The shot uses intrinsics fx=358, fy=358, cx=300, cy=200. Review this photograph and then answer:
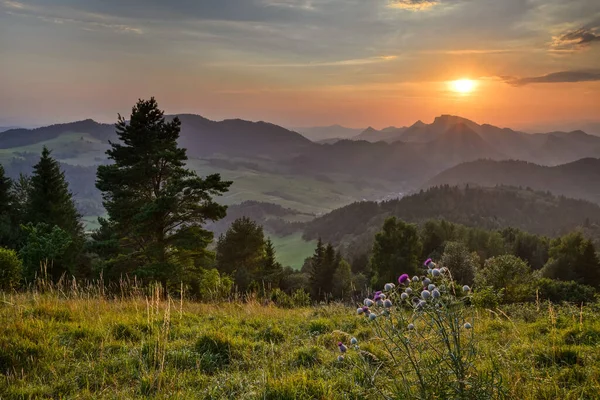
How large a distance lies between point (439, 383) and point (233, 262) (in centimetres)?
4989

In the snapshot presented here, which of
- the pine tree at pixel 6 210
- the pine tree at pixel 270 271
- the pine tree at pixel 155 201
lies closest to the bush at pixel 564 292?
the pine tree at pixel 155 201

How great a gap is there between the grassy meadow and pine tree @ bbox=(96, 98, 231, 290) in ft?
39.1

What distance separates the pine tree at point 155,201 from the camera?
1961 centimetres

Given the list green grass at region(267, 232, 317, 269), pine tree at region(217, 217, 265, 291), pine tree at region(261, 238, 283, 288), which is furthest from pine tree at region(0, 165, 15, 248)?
green grass at region(267, 232, 317, 269)

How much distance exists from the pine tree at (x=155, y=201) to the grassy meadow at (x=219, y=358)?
1193 centimetres

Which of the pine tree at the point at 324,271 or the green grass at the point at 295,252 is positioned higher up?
the pine tree at the point at 324,271

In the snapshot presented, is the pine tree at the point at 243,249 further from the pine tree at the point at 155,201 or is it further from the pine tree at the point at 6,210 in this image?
the pine tree at the point at 155,201

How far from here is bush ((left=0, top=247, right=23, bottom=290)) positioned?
11134mm

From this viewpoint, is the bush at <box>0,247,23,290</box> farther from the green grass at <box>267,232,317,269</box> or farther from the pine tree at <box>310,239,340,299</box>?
the green grass at <box>267,232,317,269</box>

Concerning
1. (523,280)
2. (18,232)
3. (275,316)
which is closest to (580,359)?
(275,316)

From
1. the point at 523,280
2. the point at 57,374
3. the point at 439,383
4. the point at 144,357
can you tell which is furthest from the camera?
the point at 523,280

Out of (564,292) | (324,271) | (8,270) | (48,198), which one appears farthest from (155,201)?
(324,271)

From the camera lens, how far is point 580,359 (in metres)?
4.84

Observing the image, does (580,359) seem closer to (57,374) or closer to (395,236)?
(57,374)
